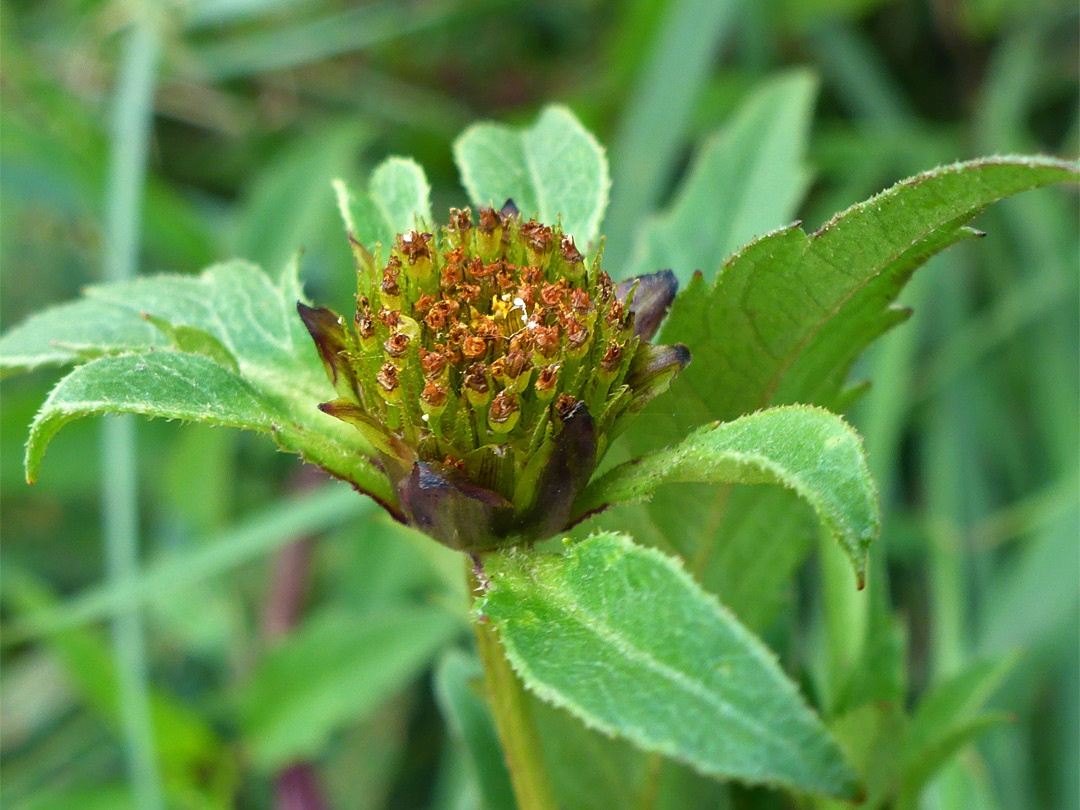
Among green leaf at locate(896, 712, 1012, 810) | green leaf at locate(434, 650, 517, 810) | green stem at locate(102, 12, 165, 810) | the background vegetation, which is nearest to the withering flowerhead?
green leaf at locate(434, 650, 517, 810)

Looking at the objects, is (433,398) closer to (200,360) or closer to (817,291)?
(200,360)

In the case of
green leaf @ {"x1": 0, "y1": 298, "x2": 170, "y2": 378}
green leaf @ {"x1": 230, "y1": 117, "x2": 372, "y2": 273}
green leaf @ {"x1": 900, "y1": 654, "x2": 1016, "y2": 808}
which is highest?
green leaf @ {"x1": 230, "y1": 117, "x2": 372, "y2": 273}

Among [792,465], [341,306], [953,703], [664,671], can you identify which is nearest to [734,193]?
[953,703]

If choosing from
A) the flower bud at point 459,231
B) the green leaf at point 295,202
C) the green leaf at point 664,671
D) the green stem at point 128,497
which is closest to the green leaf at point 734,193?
the flower bud at point 459,231

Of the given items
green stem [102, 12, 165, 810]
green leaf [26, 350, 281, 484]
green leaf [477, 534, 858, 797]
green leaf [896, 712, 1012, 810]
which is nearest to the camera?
green leaf [477, 534, 858, 797]

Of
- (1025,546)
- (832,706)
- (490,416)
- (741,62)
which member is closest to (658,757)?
(832,706)

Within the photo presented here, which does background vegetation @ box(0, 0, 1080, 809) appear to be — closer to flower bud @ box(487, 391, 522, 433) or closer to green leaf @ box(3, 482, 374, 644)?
green leaf @ box(3, 482, 374, 644)
